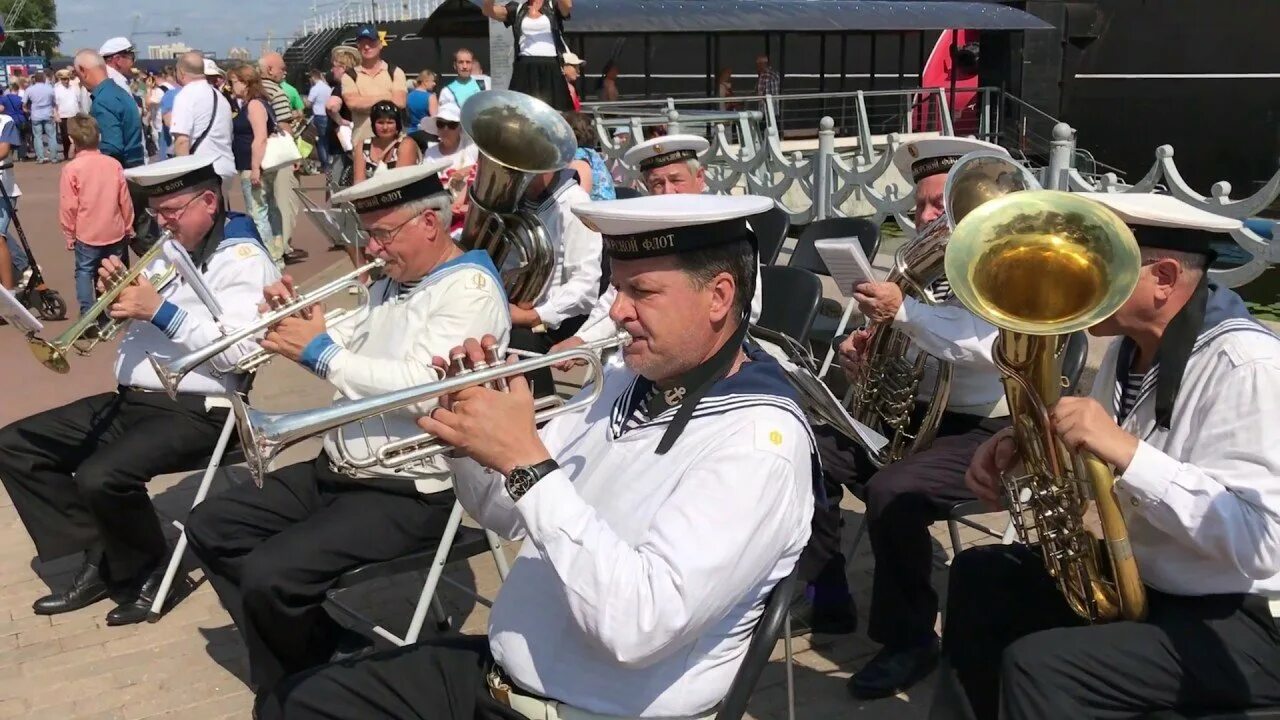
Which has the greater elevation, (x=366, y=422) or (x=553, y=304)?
(x=366, y=422)

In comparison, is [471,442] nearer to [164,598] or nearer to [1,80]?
[164,598]

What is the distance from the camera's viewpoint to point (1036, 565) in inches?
100

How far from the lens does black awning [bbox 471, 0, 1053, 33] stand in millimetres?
12727

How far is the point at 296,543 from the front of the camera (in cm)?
301

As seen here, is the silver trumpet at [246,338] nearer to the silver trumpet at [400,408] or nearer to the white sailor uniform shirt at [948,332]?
the silver trumpet at [400,408]

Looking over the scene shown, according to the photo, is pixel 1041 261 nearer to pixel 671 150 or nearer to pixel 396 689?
pixel 396 689

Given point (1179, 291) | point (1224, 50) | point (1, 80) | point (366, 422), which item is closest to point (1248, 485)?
point (1179, 291)

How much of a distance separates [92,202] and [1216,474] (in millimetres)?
7679

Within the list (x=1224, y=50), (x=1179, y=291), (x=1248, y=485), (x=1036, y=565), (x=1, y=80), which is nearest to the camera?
(x=1248, y=485)

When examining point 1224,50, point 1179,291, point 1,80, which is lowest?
point 1,80

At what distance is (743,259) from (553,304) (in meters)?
3.01

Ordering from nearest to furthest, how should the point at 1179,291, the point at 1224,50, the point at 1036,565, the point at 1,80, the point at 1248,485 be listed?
the point at 1248,485 → the point at 1179,291 → the point at 1036,565 → the point at 1224,50 → the point at 1,80

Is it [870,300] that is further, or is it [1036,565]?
[870,300]

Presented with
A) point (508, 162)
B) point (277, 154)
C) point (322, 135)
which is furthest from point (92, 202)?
point (322, 135)
